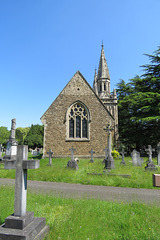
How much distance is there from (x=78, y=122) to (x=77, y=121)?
Answer: 6.3 inches

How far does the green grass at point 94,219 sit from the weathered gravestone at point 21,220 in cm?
28

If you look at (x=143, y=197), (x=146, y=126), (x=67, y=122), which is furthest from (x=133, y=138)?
(x=143, y=197)

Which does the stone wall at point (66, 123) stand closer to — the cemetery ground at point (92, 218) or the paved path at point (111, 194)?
the paved path at point (111, 194)

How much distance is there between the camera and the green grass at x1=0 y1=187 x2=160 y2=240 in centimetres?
281

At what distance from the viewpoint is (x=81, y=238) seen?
2709mm

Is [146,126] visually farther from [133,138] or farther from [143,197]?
[143,197]

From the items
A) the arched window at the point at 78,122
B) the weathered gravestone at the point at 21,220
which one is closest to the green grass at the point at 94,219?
the weathered gravestone at the point at 21,220

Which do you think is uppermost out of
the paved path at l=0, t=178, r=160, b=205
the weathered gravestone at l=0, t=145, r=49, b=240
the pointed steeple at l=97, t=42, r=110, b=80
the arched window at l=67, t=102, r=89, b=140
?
the pointed steeple at l=97, t=42, r=110, b=80

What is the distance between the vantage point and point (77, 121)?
685 inches

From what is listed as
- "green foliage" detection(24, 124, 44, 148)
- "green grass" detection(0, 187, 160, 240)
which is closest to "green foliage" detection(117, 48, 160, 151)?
"green grass" detection(0, 187, 160, 240)

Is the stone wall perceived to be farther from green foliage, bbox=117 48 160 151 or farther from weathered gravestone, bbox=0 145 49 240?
weathered gravestone, bbox=0 145 49 240

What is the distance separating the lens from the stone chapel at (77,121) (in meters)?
16.6

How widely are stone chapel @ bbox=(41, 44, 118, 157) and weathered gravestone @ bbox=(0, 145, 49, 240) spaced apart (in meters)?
13.7

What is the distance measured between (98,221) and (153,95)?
850 inches
